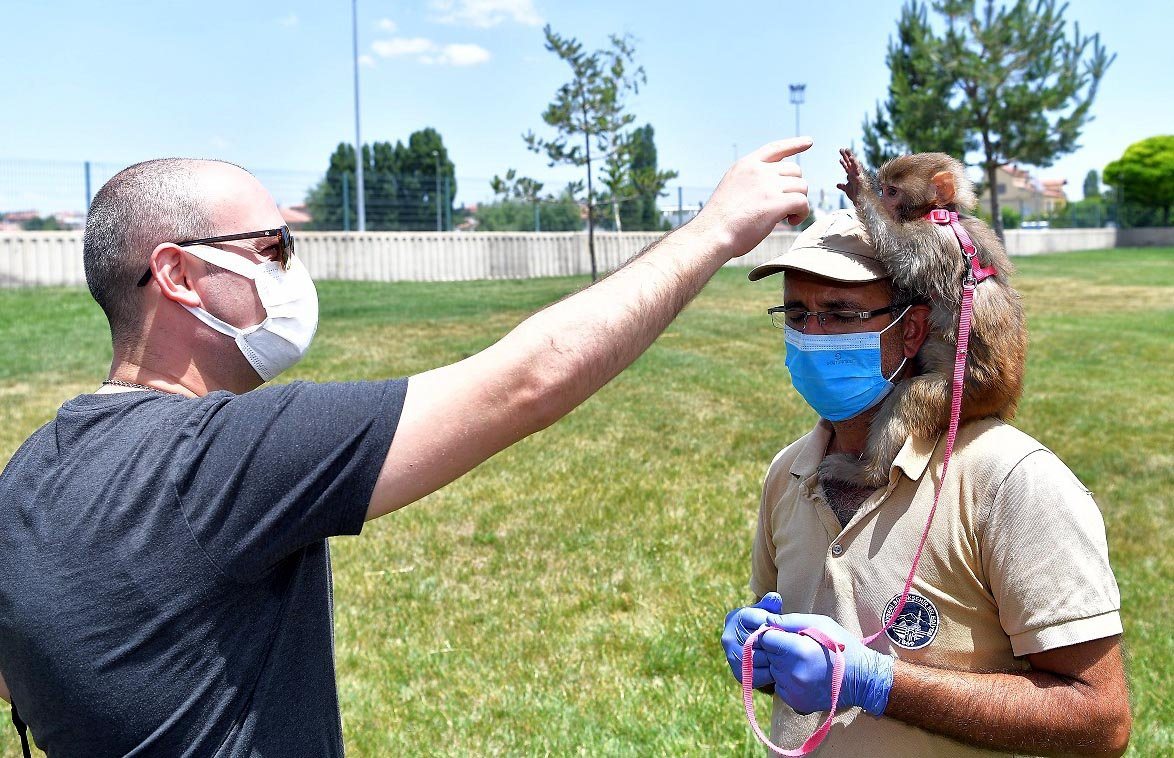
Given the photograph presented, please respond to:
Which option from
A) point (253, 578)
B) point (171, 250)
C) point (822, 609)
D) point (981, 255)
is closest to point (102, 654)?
point (253, 578)

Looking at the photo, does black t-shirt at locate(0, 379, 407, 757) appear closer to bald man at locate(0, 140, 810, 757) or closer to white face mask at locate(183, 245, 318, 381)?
bald man at locate(0, 140, 810, 757)

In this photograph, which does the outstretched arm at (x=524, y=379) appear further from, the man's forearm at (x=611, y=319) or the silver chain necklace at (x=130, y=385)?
the silver chain necklace at (x=130, y=385)

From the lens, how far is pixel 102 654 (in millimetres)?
1651

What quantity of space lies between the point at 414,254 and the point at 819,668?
89.4 ft

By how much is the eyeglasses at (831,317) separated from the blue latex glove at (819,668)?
737mm

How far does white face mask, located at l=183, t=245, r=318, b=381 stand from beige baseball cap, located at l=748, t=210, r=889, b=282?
1.10 m

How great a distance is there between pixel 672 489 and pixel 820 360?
5.22 meters

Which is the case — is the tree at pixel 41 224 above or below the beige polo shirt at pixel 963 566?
above

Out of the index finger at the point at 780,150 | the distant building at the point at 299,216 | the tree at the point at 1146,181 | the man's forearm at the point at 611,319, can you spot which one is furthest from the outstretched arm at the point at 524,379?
the tree at the point at 1146,181

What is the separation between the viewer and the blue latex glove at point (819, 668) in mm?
1955

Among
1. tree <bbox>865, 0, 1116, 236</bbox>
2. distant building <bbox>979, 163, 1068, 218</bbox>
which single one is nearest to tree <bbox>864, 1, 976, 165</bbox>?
tree <bbox>865, 0, 1116, 236</bbox>

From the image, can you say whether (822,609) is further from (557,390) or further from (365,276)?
(365,276)

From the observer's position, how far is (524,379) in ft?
5.17

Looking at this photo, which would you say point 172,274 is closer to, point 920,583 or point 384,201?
point 920,583
